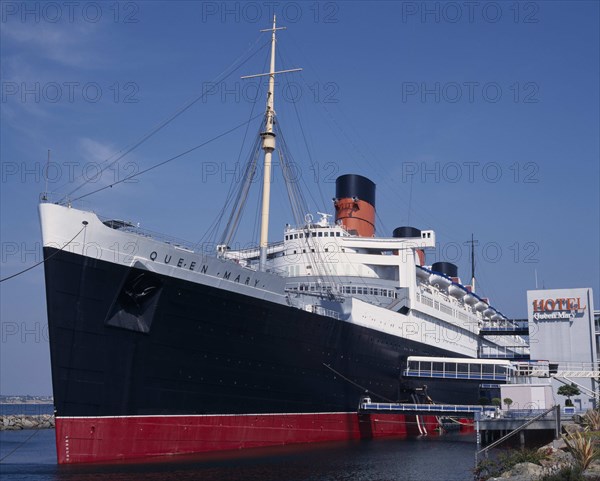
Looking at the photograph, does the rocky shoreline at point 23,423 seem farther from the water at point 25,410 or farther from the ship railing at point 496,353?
the ship railing at point 496,353

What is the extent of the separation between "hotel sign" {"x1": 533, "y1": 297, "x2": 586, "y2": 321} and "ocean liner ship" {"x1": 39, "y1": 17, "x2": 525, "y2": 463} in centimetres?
1438


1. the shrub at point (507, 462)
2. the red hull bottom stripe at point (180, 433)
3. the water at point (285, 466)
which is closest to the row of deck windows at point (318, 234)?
the red hull bottom stripe at point (180, 433)

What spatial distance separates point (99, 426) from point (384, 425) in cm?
1705

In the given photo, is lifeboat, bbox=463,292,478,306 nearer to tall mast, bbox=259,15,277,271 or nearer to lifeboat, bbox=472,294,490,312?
lifeboat, bbox=472,294,490,312

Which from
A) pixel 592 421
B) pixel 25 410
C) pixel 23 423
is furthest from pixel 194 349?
pixel 25 410

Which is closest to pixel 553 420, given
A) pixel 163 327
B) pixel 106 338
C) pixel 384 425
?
pixel 384 425

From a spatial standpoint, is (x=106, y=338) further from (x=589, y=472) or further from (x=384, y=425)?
(x=384, y=425)

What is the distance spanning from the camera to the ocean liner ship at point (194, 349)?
2095 centimetres

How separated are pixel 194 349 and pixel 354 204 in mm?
20371

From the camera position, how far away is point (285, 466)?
71.7 feet

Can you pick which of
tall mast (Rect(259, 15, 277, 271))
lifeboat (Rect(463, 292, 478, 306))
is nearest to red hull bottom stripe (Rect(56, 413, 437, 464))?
tall mast (Rect(259, 15, 277, 271))

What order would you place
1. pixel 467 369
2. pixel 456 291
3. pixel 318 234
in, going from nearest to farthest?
pixel 318 234 → pixel 467 369 → pixel 456 291

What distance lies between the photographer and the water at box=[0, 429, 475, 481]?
19.5 metres

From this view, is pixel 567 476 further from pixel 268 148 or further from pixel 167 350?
pixel 268 148
